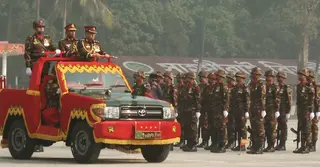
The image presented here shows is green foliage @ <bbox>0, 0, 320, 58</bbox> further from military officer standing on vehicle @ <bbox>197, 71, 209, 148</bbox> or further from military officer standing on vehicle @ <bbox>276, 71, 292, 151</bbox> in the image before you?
military officer standing on vehicle @ <bbox>276, 71, 292, 151</bbox>

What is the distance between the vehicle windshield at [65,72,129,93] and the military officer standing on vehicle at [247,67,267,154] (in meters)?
4.49

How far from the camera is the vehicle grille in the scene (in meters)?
20.9

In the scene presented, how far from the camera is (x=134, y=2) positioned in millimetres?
73562

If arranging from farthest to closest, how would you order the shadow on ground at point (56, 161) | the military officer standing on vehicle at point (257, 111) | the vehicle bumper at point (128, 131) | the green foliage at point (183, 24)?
the green foliage at point (183, 24)
the military officer standing on vehicle at point (257, 111)
the shadow on ground at point (56, 161)
the vehicle bumper at point (128, 131)

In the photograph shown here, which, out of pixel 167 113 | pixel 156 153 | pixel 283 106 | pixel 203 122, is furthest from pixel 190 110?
pixel 167 113

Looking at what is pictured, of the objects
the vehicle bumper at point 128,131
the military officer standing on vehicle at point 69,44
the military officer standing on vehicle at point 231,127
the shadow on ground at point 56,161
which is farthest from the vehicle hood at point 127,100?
the military officer standing on vehicle at point 231,127

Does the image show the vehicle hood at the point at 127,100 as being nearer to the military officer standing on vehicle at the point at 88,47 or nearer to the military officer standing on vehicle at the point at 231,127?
the military officer standing on vehicle at the point at 88,47

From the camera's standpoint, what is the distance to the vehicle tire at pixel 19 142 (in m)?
22.6

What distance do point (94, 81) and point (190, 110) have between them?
544 centimetres

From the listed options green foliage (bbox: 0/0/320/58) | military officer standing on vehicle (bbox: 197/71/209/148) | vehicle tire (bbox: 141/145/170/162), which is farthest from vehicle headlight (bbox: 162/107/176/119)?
green foliage (bbox: 0/0/320/58)

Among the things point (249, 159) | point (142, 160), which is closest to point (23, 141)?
point (142, 160)

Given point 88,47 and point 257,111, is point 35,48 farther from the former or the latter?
point 257,111

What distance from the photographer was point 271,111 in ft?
87.5

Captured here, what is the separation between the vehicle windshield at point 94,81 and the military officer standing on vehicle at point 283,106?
5.54m
